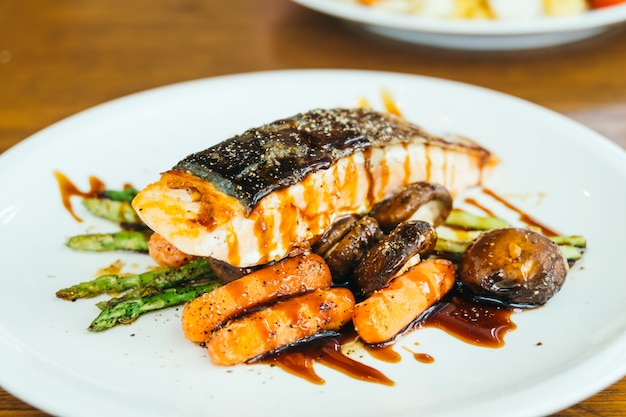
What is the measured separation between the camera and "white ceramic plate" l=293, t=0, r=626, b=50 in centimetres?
502

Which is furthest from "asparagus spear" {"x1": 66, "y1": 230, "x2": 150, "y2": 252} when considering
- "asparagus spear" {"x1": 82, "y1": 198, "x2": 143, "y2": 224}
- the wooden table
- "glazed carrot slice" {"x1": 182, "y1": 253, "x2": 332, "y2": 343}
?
the wooden table

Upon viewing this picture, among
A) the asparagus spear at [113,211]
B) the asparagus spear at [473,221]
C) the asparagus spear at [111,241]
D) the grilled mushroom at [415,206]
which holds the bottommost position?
the asparagus spear at [111,241]

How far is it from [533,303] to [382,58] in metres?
3.13

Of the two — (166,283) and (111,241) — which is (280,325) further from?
(111,241)

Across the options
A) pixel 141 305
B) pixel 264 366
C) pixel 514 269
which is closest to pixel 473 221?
pixel 514 269

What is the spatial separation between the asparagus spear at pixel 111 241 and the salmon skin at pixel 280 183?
0.43m

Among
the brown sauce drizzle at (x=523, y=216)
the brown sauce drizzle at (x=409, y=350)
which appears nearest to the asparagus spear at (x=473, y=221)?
the brown sauce drizzle at (x=523, y=216)

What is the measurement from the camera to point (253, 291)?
2.91 m

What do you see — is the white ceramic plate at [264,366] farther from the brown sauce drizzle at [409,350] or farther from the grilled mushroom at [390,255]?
the grilled mushroom at [390,255]

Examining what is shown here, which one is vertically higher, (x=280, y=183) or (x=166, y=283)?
(x=280, y=183)

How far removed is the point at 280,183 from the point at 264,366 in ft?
2.39

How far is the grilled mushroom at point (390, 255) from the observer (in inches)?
117

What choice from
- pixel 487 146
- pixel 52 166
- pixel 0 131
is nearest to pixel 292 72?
pixel 487 146

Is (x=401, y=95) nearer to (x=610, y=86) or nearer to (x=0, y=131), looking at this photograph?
(x=610, y=86)
